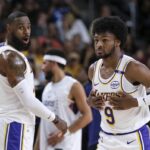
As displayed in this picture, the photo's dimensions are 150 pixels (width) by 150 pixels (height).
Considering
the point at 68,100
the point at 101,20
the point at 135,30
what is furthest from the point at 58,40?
the point at 101,20

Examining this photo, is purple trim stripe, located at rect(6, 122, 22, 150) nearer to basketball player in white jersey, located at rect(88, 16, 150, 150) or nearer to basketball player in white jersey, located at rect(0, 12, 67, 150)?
basketball player in white jersey, located at rect(0, 12, 67, 150)

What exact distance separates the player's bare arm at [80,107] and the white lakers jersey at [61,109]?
0.06 meters

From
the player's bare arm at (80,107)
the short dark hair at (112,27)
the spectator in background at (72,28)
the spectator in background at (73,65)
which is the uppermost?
the spectator in background at (72,28)

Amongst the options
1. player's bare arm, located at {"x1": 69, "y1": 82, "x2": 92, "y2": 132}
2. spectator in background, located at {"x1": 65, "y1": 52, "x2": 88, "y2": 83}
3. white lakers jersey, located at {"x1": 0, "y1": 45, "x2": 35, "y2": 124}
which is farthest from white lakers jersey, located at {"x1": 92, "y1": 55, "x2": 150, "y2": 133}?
spectator in background, located at {"x1": 65, "y1": 52, "x2": 88, "y2": 83}

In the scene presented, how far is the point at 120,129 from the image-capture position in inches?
228

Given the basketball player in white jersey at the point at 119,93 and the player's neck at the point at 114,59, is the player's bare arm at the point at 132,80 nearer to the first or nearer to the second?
the basketball player in white jersey at the point at 119,93

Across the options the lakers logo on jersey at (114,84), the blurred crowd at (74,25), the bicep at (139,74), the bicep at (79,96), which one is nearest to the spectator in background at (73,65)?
the blurred crowd at (74,25)

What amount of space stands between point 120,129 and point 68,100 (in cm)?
149

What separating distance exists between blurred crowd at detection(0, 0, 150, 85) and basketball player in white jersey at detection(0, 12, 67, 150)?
411 centimetres

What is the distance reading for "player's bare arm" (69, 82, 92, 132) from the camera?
7133 mm

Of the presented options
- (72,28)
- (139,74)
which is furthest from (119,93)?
(72,28)

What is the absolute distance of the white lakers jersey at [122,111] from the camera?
5734 millimetres

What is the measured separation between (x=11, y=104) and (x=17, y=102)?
0.06 metres

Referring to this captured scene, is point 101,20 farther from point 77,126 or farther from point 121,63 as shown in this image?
point 77,126
